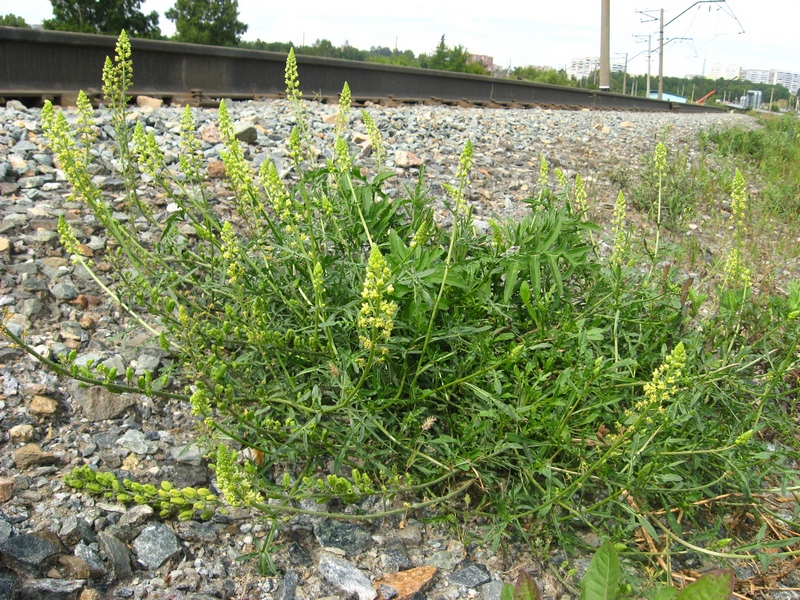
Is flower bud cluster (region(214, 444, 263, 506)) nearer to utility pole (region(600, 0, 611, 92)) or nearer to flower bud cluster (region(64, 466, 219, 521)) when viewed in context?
flower bud cluster (region(64, 466, 219, 521))

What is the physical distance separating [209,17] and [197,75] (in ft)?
131

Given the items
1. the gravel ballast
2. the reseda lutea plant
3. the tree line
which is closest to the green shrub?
the reseda lutea plant

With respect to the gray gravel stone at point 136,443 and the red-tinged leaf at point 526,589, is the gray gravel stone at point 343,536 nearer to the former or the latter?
the red-tinged leaf at point 526,589

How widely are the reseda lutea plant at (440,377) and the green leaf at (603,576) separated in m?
0.26

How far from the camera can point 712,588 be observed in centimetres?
183

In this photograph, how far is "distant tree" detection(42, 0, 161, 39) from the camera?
2965 cm

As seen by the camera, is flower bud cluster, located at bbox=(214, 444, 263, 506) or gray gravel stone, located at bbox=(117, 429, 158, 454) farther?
gray gravel stone, located at bbox=(117, 429, 158, 454)

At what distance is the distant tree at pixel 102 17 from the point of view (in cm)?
2965

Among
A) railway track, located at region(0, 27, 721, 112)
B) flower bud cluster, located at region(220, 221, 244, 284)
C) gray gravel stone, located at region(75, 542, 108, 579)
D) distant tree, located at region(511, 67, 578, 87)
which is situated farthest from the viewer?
distant tree, located at region(511, 67, 578, 87)

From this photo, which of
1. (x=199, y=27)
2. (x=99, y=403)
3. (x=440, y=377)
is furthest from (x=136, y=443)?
(x=199, y=27)

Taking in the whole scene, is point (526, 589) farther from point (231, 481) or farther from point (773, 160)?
point (773, 160)

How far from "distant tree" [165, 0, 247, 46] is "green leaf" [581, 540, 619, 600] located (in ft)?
146

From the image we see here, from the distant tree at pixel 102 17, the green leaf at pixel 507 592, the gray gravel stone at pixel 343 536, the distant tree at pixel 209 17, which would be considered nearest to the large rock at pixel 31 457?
the gray gravel stone at pixel 343 536

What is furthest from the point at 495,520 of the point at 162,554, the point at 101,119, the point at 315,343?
the point at 101,119
